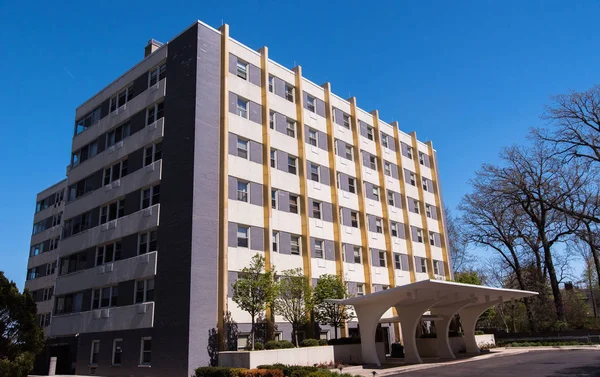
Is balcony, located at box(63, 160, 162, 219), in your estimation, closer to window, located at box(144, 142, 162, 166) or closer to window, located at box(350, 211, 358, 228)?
window, located at box(144, 142, 162, 166)

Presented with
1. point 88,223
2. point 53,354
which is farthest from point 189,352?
point 53,354

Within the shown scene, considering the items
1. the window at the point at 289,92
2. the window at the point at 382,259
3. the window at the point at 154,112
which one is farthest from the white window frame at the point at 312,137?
the window at the point at 154,112

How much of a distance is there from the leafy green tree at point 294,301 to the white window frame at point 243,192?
5717mm

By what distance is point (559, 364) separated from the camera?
2470 centimetres

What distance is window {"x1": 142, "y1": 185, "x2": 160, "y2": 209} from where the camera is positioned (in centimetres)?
3127

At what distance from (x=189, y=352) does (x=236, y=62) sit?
1961cm

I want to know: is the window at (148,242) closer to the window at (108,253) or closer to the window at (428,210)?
the window at (108,253)

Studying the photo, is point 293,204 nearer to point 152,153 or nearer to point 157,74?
point 152,153

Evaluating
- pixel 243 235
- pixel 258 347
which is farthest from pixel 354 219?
→ pixel 258 347

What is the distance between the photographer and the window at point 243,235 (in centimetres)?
3054

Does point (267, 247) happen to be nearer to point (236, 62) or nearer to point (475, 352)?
point (236, 62)

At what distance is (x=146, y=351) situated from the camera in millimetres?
28703

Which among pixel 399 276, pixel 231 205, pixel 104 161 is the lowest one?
pixel 399 276

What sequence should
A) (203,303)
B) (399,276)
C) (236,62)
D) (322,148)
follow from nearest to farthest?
(203,303)
(236,62)
(322,148)
(399,276)
